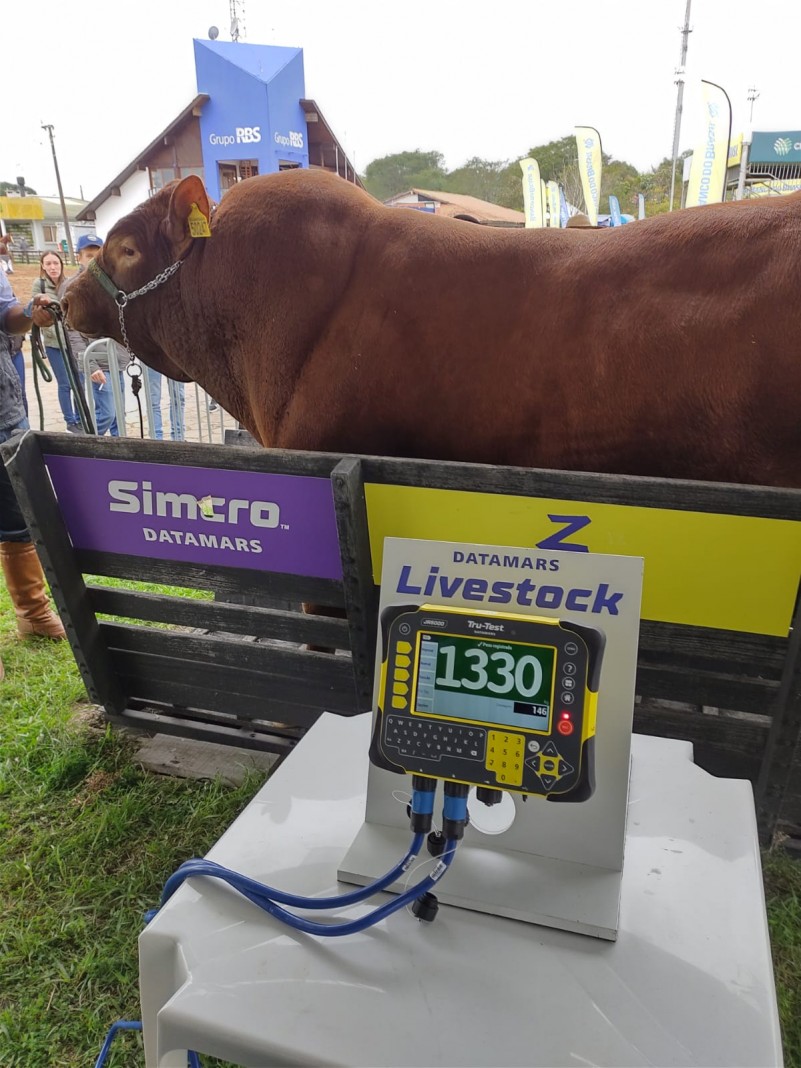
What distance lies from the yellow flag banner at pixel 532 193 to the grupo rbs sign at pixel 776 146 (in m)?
6.37

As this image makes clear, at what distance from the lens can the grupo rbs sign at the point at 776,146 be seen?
19125 millimetres

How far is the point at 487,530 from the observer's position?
75.7 inches

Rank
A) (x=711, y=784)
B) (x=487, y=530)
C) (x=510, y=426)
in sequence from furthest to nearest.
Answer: (x=510, y=426) < (x=487, y=530) < (x=711, y=784)

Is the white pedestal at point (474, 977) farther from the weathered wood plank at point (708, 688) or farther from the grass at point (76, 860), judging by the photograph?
the grass at point (76, 860)

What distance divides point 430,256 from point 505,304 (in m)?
0.35

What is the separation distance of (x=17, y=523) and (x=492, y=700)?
3.24m

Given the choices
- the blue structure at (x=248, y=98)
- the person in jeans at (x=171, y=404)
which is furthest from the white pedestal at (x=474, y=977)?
the blue structure at (x=248, y=98)

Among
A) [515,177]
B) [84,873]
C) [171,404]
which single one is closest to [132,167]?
[171,404]

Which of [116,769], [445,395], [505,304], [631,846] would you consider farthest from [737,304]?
[116,769]

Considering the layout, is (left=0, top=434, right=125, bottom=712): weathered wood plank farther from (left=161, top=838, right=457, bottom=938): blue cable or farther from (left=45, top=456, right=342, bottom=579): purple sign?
(left=161, top=838, right=457, bottom=938): blue cable

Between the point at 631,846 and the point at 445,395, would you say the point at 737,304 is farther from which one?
the point at 631,846

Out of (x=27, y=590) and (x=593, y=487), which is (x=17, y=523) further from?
(x=593, y=487)

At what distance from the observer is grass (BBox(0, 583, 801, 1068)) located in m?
1.84

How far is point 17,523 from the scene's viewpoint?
3578 mm
